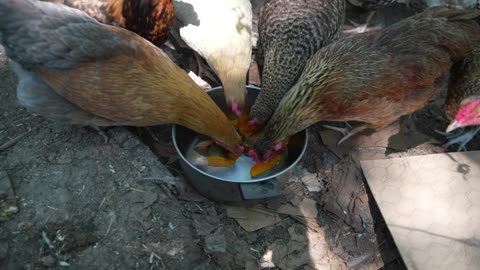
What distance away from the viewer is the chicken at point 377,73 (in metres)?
2.52

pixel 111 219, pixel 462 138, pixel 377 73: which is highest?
pixel 377 73

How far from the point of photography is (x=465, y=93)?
2594mm

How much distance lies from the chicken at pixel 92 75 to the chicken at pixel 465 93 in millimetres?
1481

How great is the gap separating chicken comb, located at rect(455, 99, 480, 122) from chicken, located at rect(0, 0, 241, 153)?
4.79ft

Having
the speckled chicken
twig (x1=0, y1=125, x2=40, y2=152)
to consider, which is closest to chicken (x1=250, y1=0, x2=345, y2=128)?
the speckled chicken

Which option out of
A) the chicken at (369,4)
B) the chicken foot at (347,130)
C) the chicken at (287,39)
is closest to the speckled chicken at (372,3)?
the chicken at (369,4)

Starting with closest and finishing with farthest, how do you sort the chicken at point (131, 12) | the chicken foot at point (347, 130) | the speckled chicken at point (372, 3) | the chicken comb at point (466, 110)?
the chicken comb at point (466, 110) → the chicken at point (131, 12) → the chicken foot at point (347, 130) → the speckled chicken at point (372, 3)

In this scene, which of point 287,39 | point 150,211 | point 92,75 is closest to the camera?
point 92,75

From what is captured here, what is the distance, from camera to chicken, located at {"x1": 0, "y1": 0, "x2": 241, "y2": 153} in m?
2.19

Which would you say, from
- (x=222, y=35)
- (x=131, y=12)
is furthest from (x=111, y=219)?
(x=222, y=35)

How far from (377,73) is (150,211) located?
1.69 m

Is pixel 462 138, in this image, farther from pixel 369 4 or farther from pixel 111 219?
pixel 111 219

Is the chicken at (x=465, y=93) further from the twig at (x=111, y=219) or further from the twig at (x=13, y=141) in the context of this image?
the twig at (x=13, y=141)

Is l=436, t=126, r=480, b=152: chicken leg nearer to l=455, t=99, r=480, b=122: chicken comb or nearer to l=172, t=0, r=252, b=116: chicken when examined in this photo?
l=455, t=99, r=480, b=122: chicken comb
